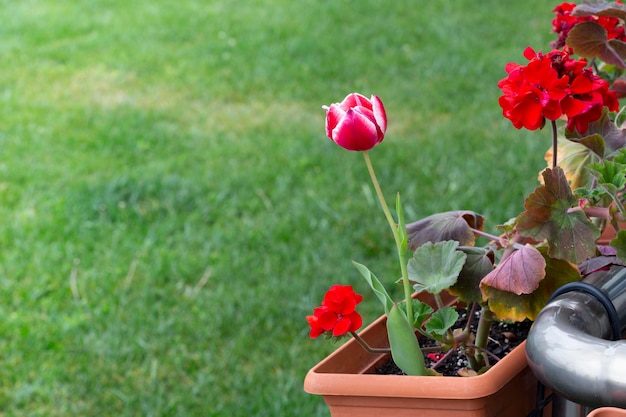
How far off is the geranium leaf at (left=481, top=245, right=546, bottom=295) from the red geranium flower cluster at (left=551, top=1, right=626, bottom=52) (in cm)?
38

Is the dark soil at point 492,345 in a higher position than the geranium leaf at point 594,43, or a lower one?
lower

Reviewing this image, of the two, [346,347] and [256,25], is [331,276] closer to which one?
[346,347]

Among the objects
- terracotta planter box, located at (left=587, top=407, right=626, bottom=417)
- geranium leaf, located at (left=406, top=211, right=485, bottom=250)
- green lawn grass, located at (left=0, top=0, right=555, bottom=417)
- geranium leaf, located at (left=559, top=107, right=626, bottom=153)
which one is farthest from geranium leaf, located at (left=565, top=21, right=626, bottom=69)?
green lawn grass, located at (left=0, top=0, right=555, bottom=417)

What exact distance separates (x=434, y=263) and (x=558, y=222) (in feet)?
0.40

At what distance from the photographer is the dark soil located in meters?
0.82

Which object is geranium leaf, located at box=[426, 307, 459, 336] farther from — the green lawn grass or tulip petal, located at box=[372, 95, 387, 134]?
the green lawn grass

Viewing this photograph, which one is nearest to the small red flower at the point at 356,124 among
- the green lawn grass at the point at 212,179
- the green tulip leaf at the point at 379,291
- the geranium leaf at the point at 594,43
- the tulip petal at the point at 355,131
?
the tulip petal at the point at 355,131

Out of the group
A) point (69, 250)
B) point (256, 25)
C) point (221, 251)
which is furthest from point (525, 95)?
point (256, 25)

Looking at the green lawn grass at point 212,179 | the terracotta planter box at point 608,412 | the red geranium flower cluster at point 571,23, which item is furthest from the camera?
the green lawn grass at point 212,179

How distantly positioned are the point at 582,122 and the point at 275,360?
157 cm

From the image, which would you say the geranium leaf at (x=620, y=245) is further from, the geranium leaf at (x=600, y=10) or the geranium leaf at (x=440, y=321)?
the geranium leaf at (x=600, y=10)

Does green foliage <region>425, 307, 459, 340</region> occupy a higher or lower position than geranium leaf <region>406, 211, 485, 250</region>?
lower

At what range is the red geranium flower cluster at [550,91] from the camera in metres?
0.72

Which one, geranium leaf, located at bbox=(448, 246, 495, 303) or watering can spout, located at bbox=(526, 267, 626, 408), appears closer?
watering can spout, located at bbox=(526, 267, 626, 408)
